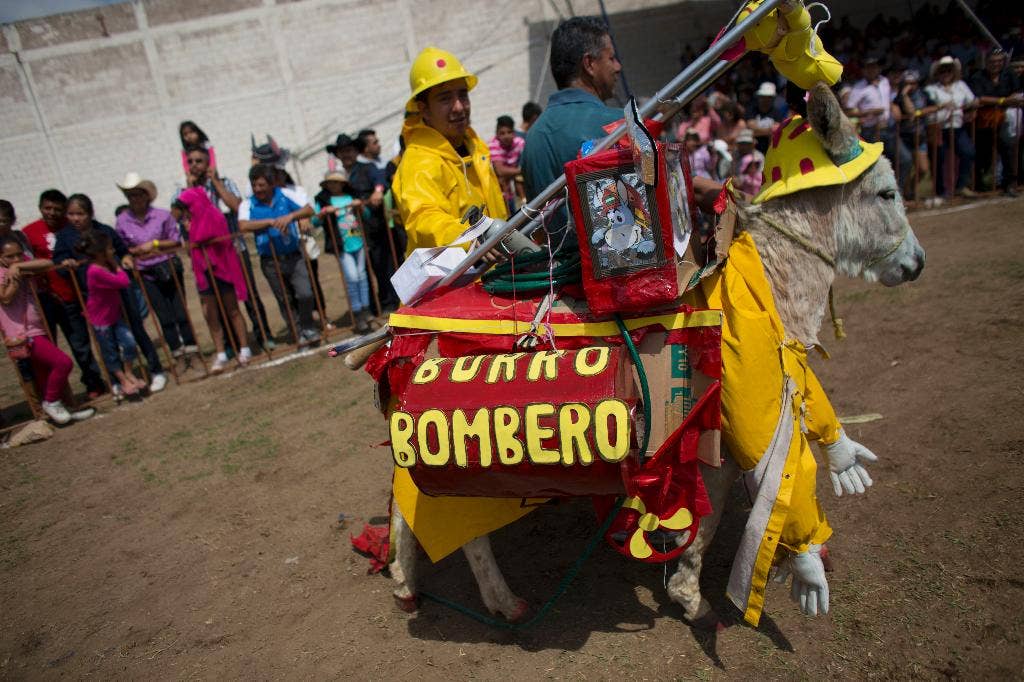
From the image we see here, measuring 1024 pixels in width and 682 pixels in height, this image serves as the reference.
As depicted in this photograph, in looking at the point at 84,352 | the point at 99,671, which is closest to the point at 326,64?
the point at 84,352

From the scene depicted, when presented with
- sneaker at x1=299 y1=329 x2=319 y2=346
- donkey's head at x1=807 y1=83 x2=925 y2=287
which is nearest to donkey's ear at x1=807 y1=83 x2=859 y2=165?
donkey's head at x1=807 y1=83 x2=925 y2=287

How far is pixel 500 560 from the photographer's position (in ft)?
12.4

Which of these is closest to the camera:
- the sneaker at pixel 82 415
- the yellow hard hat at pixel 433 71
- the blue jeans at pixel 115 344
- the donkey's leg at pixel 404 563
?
the yellow hard hat at pixel 433 71

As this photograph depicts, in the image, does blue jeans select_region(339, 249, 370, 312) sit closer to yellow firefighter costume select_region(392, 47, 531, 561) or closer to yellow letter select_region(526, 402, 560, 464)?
yellow firefighter costume select_region(392, 47, 531, 561)

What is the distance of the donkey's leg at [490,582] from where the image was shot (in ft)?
10.3

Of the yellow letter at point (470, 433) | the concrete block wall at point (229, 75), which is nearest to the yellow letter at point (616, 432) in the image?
the yellow letter at point (470, 433)

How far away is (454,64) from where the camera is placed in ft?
10.8

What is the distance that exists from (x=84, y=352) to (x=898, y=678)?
802 cm

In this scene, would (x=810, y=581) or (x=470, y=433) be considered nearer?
(x=470, y=433)

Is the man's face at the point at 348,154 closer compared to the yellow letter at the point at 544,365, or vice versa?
the yellow letter at the point at 544,365

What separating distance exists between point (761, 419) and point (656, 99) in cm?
127

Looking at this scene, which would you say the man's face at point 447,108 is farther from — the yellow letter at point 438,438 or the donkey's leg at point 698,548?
the donkey's leg at point 698,548

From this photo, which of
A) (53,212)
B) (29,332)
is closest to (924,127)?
(53,212)

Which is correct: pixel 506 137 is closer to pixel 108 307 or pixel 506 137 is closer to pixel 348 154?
pixel 348 154
